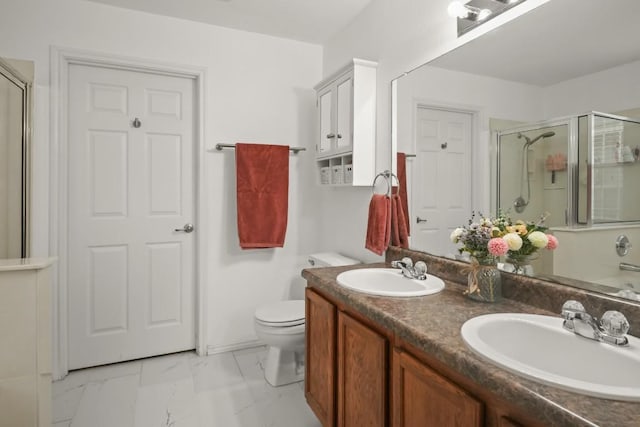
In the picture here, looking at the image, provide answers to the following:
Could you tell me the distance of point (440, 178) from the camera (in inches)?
70.6

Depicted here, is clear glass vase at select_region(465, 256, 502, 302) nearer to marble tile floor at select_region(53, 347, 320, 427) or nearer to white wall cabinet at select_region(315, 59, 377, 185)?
white wall cabinet at select_region(315, 59, 377, 185)

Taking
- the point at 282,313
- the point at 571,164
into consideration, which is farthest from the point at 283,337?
the point at 571,164

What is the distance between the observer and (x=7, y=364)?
1335 millimetres

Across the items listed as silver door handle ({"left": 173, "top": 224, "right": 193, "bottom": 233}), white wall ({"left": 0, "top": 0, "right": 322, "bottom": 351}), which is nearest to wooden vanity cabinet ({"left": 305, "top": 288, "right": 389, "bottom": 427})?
white wall ({"left": 0, "top": 0, "right": 322, "bottom": 351})

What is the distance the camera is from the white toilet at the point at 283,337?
7.04 feet

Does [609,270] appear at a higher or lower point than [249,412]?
higher

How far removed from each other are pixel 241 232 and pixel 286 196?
1.42ft

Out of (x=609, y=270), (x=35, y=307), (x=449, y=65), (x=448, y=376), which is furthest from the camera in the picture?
(x=449, y=65)

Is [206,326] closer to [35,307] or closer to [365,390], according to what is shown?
[35,307]

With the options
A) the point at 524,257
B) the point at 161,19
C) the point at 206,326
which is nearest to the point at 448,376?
the point at 524,257

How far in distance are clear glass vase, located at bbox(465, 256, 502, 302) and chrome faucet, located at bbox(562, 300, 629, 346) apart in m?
0.31

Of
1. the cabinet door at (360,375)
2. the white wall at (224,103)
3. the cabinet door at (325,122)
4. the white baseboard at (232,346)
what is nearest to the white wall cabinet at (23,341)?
the white wall at (224,103)

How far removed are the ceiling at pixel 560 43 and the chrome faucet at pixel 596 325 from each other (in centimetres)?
75

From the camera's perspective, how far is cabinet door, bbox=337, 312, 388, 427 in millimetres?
1231
